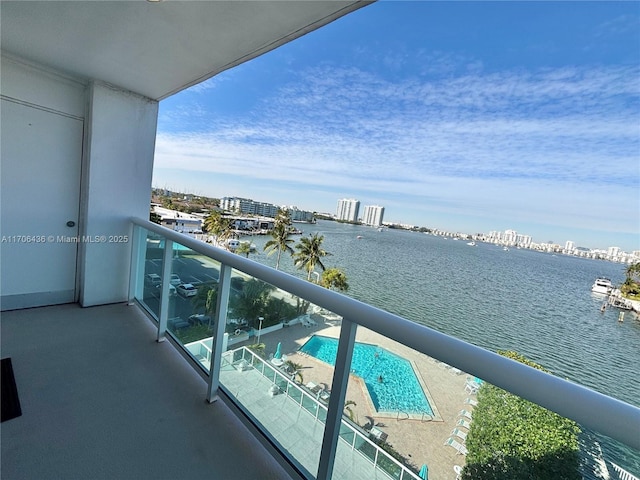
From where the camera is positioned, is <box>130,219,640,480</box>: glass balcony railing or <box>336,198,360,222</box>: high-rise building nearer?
<box>130,219,640,480</box>: glass balcony railing

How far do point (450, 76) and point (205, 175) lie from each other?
1148 inches

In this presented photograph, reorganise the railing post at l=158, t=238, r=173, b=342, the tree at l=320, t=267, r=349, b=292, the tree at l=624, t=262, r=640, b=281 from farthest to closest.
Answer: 1. the tree at l=320, t=267, r=349, b=292
2. the tree at l=624, t=262, r=640, b=281
3. the railing post at l=158, t=238, r=173, b=342

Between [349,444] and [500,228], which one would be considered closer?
[349,444]

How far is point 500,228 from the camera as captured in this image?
3525 centimetres

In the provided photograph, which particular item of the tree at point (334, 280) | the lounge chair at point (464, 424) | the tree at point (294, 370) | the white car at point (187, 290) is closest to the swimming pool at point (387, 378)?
the lounge chair at point (464, 424)

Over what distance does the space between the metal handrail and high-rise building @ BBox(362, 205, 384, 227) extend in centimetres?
3602

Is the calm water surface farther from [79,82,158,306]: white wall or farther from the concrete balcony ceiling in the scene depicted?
the concrete balcony ceiling

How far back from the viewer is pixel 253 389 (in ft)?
5.46

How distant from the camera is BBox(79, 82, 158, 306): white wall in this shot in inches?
117

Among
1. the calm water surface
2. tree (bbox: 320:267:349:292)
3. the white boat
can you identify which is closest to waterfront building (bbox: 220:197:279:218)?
the calm water surface

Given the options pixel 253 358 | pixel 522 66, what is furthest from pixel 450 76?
pixel 253 358

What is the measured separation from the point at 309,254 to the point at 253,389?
26301 mm

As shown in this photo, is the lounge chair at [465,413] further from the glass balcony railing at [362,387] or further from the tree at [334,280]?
the tree at [334,280]

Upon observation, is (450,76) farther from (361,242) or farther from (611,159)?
(361,242)
